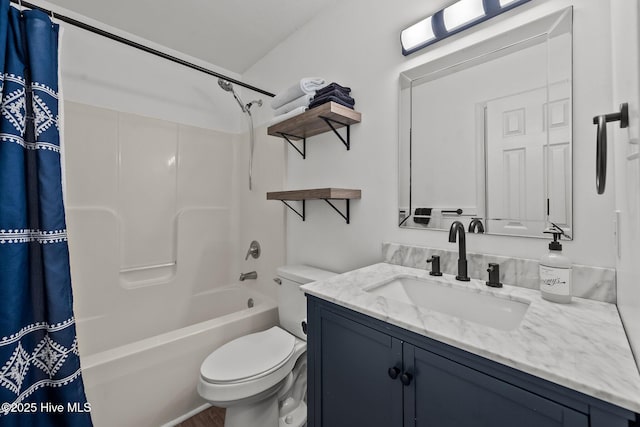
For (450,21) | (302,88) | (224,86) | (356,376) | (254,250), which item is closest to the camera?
(356,376)

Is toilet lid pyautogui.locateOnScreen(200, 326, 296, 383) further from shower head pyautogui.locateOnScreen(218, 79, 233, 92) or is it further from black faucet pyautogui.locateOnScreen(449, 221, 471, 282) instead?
shower head pyautogui.locateOnScreen(218, 79, 233, 92)

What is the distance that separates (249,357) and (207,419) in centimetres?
59

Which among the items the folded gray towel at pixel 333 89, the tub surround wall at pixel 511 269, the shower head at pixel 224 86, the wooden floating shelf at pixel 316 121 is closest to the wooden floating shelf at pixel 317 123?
the wooden floating shelf at pixel 316 121

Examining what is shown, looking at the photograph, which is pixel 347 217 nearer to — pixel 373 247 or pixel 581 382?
pixel 373 247

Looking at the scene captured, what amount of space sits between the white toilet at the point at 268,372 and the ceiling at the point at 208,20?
5.45 feet

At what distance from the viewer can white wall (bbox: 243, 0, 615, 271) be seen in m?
Answer: 0.85

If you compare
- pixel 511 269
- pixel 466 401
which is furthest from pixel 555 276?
pixel 466 401

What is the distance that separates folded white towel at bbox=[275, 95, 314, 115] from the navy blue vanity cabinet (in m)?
1.10

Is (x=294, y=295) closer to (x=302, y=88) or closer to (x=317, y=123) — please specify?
(x=317, y=123)

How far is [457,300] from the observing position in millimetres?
991

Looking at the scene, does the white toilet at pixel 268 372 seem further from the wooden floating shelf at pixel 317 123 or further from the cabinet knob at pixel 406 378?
the wooden floating shelf at pixel 317 123

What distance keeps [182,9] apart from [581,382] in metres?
2.41

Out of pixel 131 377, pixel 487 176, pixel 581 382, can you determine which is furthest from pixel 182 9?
pixel 581 382

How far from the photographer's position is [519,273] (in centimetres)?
96
